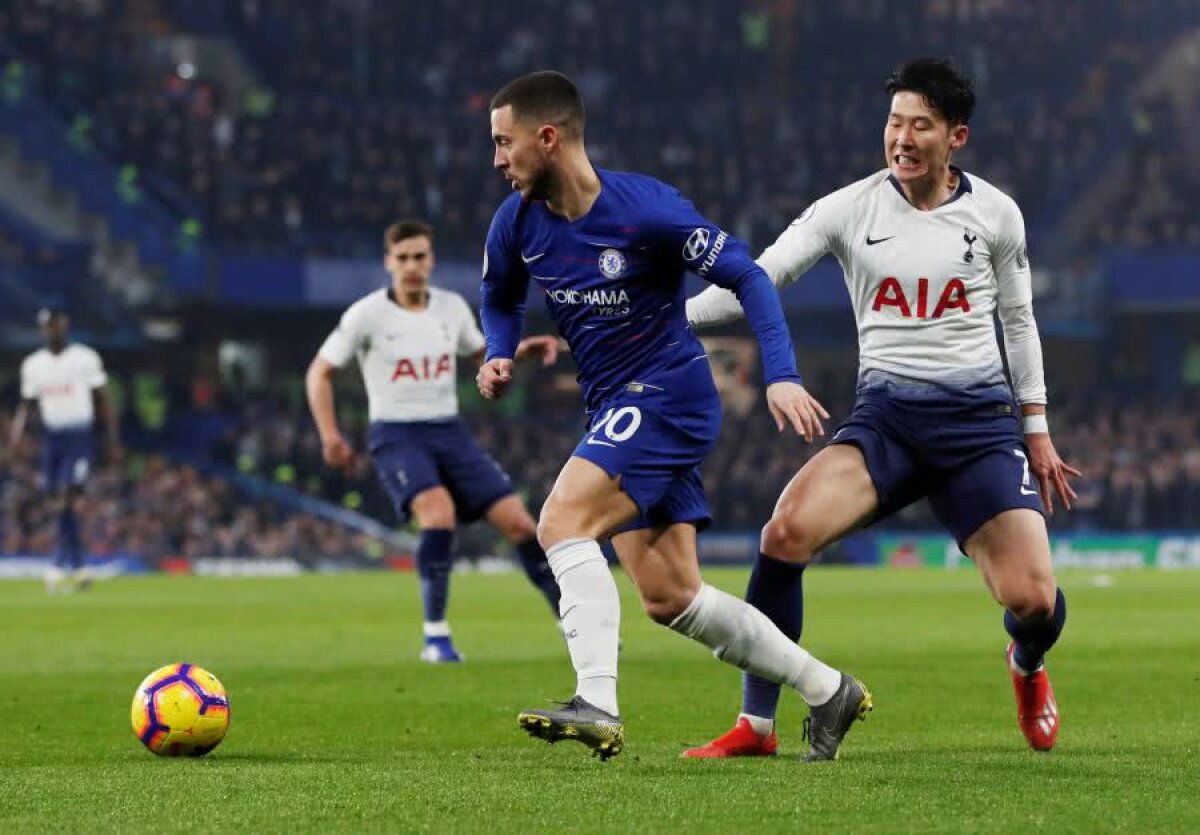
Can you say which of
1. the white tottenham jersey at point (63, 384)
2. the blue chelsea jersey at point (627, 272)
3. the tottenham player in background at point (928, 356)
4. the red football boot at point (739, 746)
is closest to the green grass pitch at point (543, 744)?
the red football boot at point (739, 746)

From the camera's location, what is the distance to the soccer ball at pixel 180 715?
723cm

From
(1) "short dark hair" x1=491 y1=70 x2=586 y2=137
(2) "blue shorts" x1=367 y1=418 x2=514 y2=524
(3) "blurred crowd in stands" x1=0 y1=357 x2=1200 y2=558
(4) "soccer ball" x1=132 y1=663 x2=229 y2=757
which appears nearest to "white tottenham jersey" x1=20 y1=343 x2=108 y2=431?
(2) "blue shorts" x1=367 y1=418 x2=514 y2=524

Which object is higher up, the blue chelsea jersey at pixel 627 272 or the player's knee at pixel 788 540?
the blue chelsea jersey at pixel 627 272

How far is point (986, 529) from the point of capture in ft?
23.7

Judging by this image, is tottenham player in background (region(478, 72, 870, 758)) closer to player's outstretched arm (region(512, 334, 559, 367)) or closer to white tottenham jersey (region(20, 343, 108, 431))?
player's outstretched arm (region(512, 334, 559, 367))

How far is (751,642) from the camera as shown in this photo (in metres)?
6.81

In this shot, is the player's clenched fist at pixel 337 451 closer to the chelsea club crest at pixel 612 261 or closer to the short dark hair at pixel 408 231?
the short dark hair at pixel 408 231

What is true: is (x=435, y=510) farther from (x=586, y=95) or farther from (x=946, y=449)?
(x=586, y=95)

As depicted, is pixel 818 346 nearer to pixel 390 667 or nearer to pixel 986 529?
pixel 390 667

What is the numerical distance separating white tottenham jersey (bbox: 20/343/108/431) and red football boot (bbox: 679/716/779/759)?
15331 millimetres

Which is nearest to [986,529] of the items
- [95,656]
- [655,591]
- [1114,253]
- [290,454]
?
[655,591]

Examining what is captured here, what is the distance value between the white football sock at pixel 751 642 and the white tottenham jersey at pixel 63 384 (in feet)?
51.2

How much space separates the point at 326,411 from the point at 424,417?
603 mm

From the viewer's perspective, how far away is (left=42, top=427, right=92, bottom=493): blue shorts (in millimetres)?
21734
